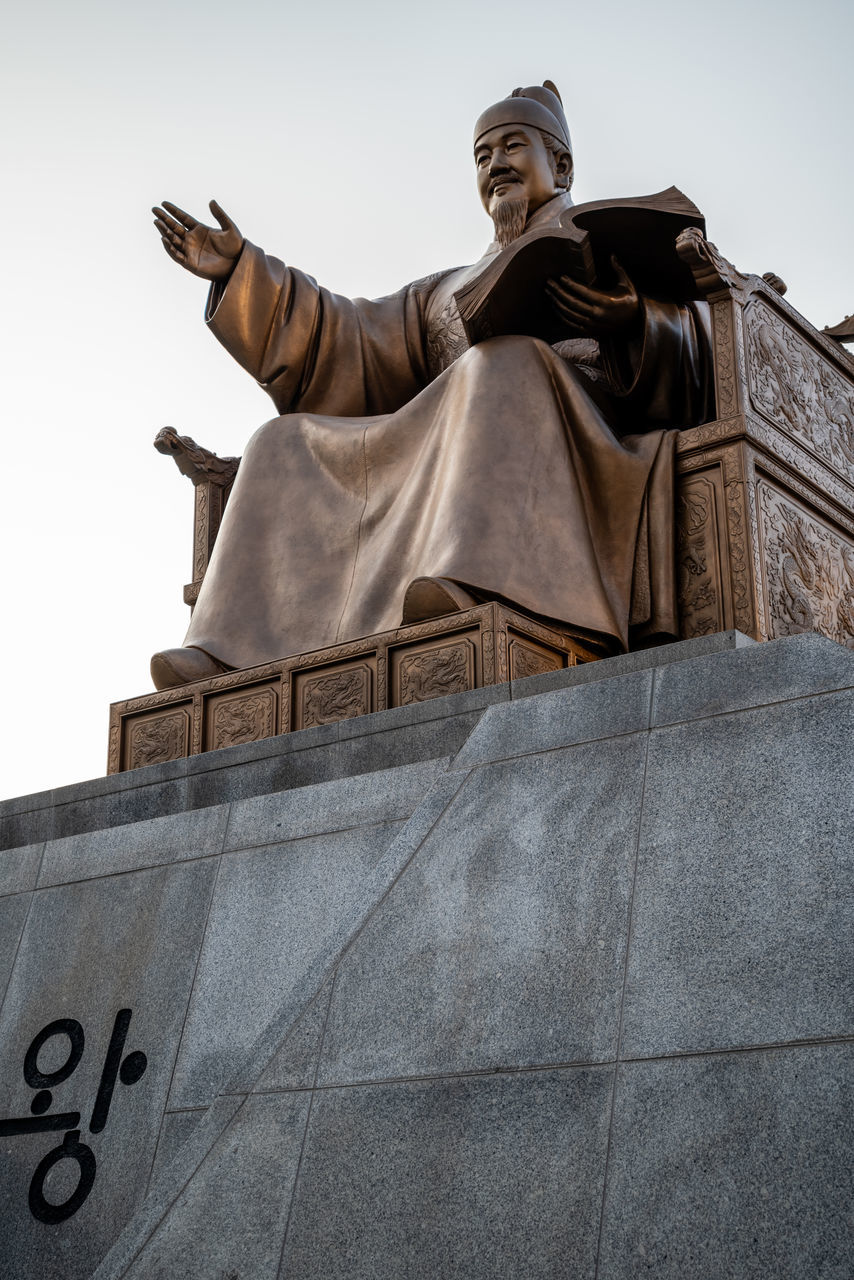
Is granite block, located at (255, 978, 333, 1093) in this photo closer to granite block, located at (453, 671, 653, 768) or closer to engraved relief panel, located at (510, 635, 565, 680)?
granite block, located at (453, 671, 653, 768)

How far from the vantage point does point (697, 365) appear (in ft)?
21.4

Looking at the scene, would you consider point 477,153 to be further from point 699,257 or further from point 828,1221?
point 828,1221

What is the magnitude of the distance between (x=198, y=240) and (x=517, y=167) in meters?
1.63

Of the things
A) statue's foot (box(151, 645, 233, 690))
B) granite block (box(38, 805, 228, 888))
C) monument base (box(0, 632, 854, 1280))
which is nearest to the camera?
monument base (box(0, 632, 854, 1280))

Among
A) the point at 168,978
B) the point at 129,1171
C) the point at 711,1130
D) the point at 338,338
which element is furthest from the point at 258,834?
the point at 338,338

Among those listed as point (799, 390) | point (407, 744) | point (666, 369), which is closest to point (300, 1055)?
point (407, 744)

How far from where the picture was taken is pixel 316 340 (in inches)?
299

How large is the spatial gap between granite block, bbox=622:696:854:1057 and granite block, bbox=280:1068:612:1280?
0.24 meters

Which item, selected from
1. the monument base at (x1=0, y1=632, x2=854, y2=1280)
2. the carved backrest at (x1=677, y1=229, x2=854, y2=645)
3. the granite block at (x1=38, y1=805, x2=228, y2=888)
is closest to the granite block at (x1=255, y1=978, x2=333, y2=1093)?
the monument base at (x1=0, y1=632, x2=854, y2=1280)

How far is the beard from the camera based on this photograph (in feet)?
25.2

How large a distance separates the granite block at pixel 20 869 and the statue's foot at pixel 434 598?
1.49 metres

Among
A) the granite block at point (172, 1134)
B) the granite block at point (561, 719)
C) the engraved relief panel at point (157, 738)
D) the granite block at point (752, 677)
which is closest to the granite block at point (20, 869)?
the engraved relief panel at point (157, 738)

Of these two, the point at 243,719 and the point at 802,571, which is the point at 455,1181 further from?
the point at 802,571

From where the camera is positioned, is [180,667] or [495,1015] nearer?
[495,1015]
